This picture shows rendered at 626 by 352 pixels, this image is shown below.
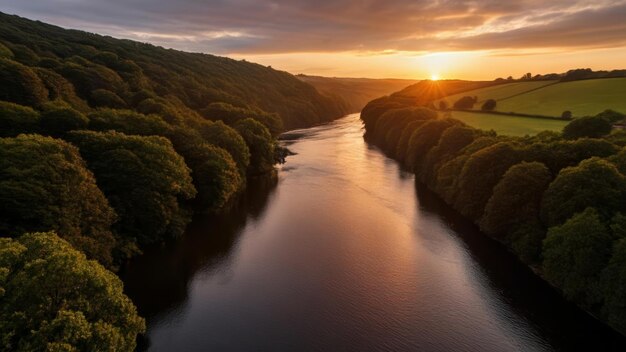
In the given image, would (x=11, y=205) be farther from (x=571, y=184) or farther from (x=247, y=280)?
(x=571, y=184)

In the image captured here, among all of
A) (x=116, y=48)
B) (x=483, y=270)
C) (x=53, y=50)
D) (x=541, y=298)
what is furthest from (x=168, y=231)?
(x=116, y=48)

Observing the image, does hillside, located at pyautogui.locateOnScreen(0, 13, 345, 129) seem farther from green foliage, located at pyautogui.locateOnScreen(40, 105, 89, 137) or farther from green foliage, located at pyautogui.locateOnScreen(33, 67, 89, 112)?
green foliage, located at pyautogui.locateOnScreen(40, 105, 89, 137)

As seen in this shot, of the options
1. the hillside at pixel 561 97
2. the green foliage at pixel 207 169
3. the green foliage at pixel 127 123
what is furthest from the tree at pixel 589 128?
the green foliage at pixel 127 123

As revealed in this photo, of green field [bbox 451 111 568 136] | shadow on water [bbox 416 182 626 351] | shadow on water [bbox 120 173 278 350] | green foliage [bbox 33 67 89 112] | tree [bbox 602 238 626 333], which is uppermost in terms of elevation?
green foliage [bbox 33 67 89 112]

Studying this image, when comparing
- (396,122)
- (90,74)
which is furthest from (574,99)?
(90,74)

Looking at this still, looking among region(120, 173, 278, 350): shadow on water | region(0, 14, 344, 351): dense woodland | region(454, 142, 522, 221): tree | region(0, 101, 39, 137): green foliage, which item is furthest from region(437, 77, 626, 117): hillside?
region(0, 101, 39, 137): green foliage

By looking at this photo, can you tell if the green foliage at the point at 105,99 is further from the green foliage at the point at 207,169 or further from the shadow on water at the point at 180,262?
the shadow on water at the point at 180,262
